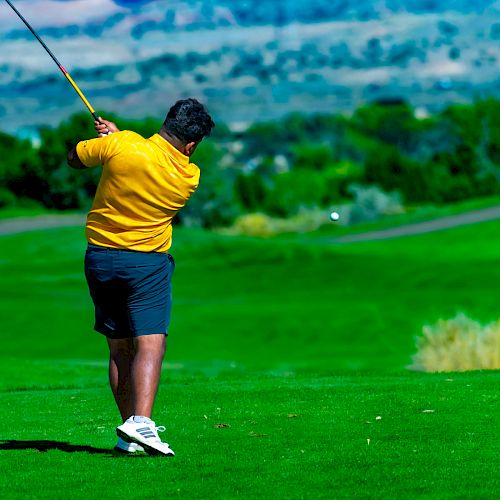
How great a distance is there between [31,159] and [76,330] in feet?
148

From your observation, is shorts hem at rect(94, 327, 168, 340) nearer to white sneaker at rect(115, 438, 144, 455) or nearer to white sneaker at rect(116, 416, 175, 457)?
→ white sneaker at rect(116, 416, 175, 457)

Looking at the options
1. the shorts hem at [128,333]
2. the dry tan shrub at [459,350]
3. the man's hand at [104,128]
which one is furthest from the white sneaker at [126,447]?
the dry tan shrub at [459,350]

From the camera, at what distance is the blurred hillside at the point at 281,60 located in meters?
137

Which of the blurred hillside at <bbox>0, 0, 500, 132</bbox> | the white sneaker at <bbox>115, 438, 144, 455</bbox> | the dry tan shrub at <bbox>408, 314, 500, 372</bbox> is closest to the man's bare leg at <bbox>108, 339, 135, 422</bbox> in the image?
the white sneaker at <bbox>115, 438, 144, 455</bbox>

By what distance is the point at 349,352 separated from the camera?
22.5 meters

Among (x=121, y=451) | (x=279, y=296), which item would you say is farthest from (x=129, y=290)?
(x=279, y=296)

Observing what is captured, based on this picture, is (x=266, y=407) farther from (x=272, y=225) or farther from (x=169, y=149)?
(x=272, y=225)

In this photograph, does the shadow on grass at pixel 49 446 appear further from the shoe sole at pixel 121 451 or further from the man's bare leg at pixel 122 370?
the man's bare leg at pixel 122 370

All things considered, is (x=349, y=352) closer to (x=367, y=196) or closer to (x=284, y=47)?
→ (x=367, y=196)

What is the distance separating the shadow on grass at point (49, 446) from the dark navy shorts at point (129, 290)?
716mm

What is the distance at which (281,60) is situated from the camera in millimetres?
171000

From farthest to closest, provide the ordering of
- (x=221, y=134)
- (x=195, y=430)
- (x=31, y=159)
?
(x=221, y=134), (x=31, y=159), (x=195, y=430)

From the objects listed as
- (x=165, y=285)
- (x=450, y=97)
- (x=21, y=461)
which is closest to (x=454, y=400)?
(x=165, y=285)

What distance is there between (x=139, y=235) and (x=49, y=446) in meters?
1.53
